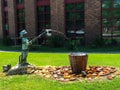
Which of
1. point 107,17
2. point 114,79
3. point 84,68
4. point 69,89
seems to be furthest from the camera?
point 107,17

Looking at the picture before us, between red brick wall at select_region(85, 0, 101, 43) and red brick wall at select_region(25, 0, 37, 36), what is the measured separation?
20.3 ft

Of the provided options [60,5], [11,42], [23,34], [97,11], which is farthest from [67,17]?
[23,34]

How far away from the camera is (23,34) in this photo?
10.8 metres

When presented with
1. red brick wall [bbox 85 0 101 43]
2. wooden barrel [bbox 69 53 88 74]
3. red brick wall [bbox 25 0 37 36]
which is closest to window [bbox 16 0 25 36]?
red brick wall [bbox 25 0 37 36]

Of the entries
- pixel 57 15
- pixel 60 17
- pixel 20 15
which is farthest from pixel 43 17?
pixel 20 15

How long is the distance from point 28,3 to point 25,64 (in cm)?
2146

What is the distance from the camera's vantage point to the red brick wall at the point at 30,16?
1228 inches

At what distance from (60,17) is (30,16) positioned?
3909mm

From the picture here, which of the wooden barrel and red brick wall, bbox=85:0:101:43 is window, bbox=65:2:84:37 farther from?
the wooden barrel

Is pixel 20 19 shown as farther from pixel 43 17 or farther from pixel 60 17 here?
pixel 60 17

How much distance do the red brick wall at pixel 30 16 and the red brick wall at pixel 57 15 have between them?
8.07 feet

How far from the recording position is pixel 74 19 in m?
28.4

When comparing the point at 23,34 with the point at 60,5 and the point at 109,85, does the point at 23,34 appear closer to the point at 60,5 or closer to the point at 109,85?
the point at 109,85

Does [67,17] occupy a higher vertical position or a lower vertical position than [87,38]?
higher
